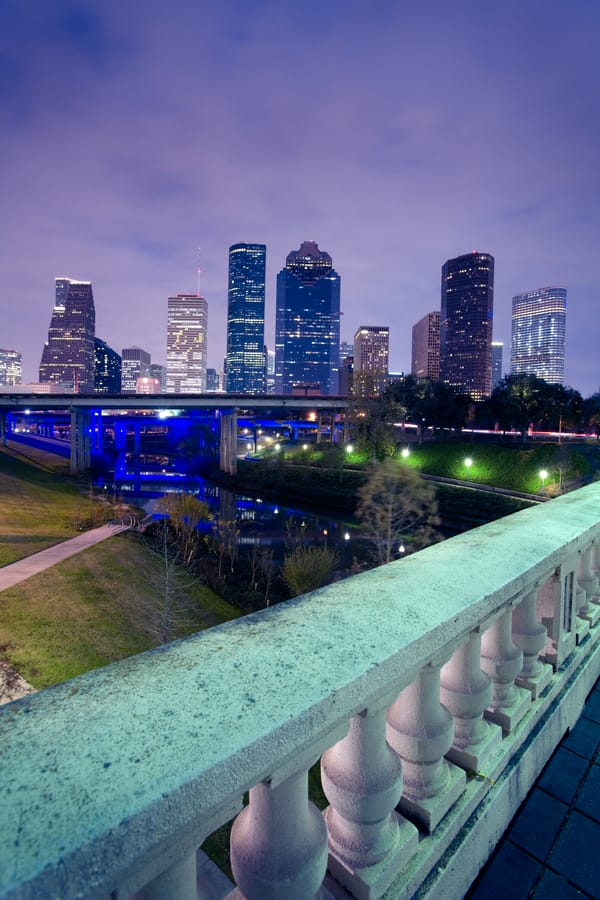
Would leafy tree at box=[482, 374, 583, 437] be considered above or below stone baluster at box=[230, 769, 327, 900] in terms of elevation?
above

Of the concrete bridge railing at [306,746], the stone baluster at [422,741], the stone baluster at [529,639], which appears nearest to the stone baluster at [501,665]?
the concrete bridge railing at [306,746]

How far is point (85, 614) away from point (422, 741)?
14.4 meters

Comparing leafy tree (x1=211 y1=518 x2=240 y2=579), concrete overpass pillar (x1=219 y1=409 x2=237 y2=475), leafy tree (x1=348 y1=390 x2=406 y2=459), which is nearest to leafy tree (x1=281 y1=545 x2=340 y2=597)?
leafy tree (x1=211 y1=518 x2=240 y2=579)

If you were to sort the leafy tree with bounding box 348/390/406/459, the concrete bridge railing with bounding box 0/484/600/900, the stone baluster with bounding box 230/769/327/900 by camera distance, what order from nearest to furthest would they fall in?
1. the concrete bridge railing with bounding box 0/484/600/900
2. the stone baluster with bounding box 230/769/327/900
3. the leafy tree with bounding box 348/390/406/459

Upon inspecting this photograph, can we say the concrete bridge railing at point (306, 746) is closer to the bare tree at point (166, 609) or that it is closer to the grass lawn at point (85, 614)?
the grass lawn at point (85, 614)

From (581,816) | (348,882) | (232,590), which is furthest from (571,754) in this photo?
(232,590)

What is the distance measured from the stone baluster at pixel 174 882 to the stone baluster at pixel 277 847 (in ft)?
0.75

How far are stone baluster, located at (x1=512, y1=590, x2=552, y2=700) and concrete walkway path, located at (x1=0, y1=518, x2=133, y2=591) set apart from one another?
1646cm

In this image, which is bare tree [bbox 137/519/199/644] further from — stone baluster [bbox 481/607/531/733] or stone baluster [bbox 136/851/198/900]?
stone baluster [bbox 136/851/198/900]

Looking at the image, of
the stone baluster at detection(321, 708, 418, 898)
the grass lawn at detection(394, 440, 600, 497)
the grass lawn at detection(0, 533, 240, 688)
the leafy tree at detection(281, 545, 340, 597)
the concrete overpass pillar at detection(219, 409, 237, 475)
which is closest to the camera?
the stone baluster at detection(321, 708, 418, 898)

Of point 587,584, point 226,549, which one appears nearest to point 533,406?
point 226,549

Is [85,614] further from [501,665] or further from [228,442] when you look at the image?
[228,442]

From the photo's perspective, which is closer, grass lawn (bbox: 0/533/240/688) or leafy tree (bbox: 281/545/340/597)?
grass lawn (bbox: 0/533/240/688)

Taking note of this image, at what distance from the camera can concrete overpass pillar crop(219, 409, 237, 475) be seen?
59.3 meters
